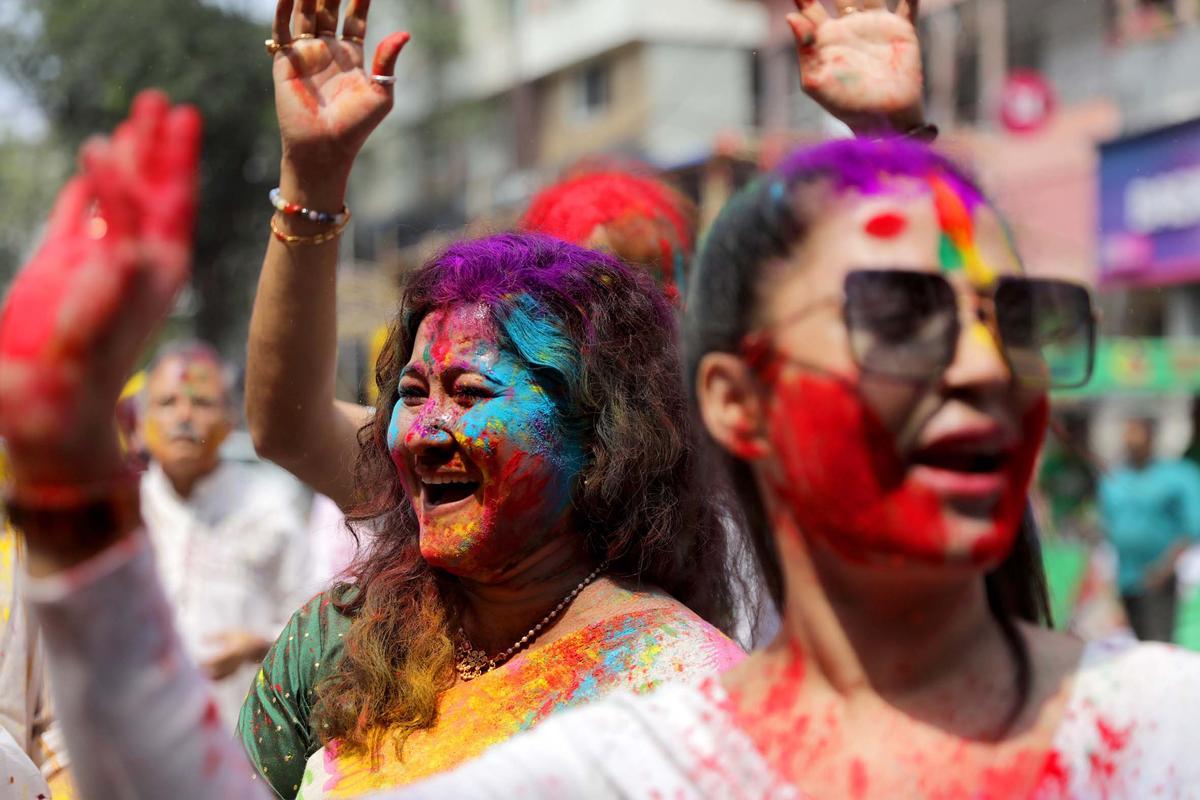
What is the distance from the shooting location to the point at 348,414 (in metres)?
2.83

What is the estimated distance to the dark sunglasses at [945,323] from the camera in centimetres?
131

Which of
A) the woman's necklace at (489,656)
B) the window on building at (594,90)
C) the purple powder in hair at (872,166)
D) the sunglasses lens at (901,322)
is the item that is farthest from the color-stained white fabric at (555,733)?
the window on building at (594,90)

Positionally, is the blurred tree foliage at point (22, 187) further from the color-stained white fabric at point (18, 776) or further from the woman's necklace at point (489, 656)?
the woman's necklace at point (489, 656)

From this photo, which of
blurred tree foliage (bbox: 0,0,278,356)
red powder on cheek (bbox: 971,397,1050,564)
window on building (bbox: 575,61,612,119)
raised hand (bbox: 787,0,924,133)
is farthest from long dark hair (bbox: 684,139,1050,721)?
window on building (bbox: 575,61,612,119)

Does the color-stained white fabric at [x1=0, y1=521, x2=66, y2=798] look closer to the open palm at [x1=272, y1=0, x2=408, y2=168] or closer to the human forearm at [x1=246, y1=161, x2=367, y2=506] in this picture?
the human forearm at [x1=246, y1=161, x2=367, y2=506]

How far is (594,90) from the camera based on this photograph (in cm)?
2836

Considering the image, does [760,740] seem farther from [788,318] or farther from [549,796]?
[788,318]

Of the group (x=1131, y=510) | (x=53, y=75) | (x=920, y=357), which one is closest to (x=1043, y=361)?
(x=920, y=357)

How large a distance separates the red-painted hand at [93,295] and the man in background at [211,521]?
384cm

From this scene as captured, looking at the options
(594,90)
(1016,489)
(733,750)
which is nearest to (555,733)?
(733,750)

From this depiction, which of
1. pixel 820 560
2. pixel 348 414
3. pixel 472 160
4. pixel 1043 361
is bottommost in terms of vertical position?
pixel 472 160

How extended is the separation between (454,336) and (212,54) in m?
17.1

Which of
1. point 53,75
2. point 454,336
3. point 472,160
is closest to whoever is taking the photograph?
point 454,336

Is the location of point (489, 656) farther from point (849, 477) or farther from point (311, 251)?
point (849, 477)
